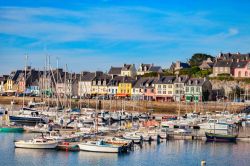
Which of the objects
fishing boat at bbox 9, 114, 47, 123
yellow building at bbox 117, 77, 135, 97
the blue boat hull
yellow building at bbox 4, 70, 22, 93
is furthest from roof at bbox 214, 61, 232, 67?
the blue boat hull

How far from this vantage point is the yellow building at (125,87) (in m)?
69.8

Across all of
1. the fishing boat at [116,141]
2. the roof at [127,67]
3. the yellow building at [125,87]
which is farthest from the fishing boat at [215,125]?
the roof at [127,67]

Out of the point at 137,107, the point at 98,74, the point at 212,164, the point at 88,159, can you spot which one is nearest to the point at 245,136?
the point at 212,164

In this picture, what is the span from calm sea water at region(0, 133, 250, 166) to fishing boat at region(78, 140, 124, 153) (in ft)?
1.25

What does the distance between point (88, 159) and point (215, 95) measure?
1525 inches

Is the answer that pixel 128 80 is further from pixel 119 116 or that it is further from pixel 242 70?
pixel 119 116

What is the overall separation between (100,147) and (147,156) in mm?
2618

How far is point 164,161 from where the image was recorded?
2833 cm

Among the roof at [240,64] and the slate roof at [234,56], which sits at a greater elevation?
the slate roof at [234,56]

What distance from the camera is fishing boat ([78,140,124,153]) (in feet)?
97.7

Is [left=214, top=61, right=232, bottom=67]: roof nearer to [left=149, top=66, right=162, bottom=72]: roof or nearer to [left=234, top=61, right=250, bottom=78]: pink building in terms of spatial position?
[left=234, top=61, right=250, bottom=78]: pink building

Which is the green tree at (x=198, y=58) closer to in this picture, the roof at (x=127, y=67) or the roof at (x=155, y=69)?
the roof at (x=155, y=69)

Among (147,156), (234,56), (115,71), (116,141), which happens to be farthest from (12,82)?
(147,156)

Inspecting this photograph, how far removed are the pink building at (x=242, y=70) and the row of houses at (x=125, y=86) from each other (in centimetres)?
546
